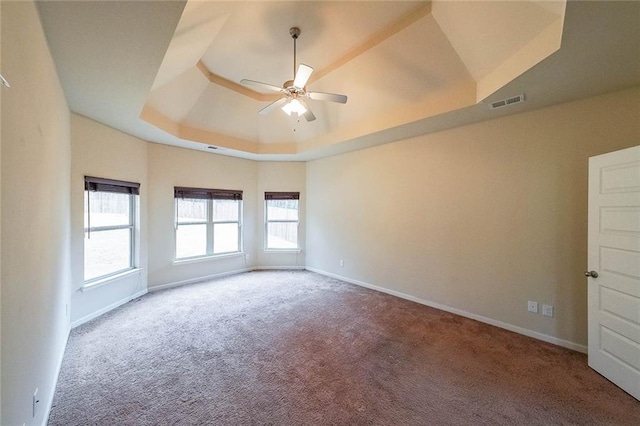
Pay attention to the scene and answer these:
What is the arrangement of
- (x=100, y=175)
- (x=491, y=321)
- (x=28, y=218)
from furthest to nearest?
(x=100, y=175) → (x=491, y=321) → (x=28, y=218)

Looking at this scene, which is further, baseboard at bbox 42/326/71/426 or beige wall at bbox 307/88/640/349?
beige wall at bbox 307/88/640/349

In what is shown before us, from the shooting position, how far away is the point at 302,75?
2.45 m

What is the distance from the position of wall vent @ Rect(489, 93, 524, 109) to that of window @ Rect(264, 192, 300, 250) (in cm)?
418

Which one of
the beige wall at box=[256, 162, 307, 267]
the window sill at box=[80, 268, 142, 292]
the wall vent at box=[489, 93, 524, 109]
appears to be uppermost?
the wall vent at box=[489, 93, 524, 109]

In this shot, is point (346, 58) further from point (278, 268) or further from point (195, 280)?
point (195, 280)

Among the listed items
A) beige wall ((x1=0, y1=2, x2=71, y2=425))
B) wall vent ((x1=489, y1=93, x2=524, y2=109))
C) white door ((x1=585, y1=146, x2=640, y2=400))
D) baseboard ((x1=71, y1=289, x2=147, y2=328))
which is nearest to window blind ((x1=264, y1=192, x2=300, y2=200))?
baseboard ((x1=71, y1=289, x2=147, y2=328))

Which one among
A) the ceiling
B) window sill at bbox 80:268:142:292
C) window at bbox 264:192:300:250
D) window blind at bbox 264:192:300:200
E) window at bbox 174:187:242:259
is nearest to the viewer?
the ceiling

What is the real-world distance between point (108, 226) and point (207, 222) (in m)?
1.71

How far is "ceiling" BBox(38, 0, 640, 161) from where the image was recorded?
1.75 metres

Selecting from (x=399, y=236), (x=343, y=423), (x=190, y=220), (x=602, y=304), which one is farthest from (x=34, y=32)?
(x=602, y=304)

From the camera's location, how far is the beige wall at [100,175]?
317 cm

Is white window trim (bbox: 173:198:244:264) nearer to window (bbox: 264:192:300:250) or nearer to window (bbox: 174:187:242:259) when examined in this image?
window (bbox: 174:187:242:259)

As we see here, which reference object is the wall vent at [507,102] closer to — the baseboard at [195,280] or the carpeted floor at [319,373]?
the carpeted floor at [319,373]

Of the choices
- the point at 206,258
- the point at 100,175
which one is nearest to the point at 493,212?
the point at 206,258
